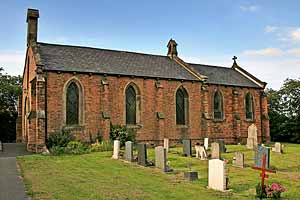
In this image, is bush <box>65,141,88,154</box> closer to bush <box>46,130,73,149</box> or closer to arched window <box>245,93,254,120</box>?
bush <box>46,130,73,149</box>

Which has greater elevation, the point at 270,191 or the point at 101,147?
the point at 101,147

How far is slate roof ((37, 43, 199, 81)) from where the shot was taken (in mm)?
30494

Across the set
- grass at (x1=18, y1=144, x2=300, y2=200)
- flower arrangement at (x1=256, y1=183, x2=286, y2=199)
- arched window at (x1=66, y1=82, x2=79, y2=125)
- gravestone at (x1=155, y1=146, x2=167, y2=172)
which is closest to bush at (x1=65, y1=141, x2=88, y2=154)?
arched window at (x1=66, y1=82, x2=79, y2=125)

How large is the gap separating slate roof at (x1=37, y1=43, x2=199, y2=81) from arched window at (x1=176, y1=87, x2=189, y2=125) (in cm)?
158

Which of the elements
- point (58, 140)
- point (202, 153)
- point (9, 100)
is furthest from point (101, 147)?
point (9, 100)

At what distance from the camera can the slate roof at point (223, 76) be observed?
4022 cm

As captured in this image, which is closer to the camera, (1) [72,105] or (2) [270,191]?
(2) [270,191]

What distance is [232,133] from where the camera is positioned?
128 feet

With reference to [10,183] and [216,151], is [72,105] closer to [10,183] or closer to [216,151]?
[216,151]

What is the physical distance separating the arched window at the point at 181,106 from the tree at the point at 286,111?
19348 millimetres

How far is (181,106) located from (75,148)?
13.1 m

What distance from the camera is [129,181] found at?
1441 cm

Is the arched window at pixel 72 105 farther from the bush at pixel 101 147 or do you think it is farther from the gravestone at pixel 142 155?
the gravestone at pixel 142 155

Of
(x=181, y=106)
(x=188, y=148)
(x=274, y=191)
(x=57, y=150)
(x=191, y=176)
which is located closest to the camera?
(x=274, y=191)
